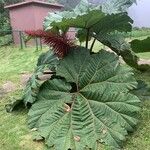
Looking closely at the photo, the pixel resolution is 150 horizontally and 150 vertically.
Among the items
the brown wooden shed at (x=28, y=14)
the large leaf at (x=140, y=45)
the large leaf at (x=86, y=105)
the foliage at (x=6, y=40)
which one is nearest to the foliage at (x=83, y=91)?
the large leaf at (x=86, y=105)

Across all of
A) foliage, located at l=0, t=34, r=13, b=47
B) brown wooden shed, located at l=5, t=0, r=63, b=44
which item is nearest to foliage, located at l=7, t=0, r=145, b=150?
foliage, located at l=0, t=34, r=13, b=47

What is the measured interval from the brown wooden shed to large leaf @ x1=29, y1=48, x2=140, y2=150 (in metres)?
11.5

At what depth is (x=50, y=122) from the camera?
148 inches

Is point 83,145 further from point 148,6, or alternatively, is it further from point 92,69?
point 148,6

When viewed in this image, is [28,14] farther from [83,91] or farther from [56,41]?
[83,91]

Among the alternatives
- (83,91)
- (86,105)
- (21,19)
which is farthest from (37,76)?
(21,19)

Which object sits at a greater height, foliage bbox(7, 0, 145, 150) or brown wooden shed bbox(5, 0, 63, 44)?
foliage bbox(7, 0, 145, 150)

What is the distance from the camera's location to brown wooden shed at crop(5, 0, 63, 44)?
15773mm

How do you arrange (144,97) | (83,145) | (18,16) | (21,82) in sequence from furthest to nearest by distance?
(18,16) < (21,82) < (144,97) < (83,145)

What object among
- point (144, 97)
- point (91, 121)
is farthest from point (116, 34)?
point (91, 121)

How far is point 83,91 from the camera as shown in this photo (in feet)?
13.3

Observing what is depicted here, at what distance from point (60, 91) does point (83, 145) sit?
78 cm

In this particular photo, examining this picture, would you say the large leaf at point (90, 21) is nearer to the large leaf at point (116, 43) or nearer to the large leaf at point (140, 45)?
the large leaf at point (116, 43)

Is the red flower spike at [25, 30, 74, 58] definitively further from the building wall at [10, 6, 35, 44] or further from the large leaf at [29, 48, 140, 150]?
the building wall at [10, 6, 35, 44]
